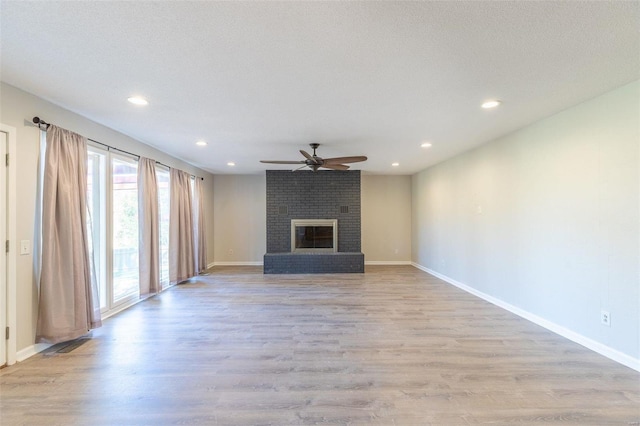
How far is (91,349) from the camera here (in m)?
2.69

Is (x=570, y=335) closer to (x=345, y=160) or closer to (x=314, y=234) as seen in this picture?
(x=345, y=160)

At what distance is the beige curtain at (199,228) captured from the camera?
6098 mm

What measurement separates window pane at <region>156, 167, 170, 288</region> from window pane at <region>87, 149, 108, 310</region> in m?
1.31

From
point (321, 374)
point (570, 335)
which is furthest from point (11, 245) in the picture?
point (570, 335)

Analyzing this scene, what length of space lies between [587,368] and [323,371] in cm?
223

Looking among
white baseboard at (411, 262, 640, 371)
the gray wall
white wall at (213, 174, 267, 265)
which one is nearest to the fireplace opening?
the gray wall

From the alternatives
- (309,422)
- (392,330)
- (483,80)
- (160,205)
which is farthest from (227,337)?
(483,80)

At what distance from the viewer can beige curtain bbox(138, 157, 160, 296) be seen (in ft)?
13.7

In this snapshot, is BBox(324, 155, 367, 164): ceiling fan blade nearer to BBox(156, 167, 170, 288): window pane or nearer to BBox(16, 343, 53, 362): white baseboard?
BBox(156, 167, 170, 288): window pane

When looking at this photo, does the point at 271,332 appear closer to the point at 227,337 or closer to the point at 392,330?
the point at 227,337

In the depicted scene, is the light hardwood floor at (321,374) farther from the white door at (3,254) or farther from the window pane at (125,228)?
the window pane at (125,228)

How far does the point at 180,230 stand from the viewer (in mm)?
5332

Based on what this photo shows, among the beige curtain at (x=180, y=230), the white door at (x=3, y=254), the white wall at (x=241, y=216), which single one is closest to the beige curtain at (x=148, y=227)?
the beige curtain at (x=180, y=230)

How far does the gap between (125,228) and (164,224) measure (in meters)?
0.98
